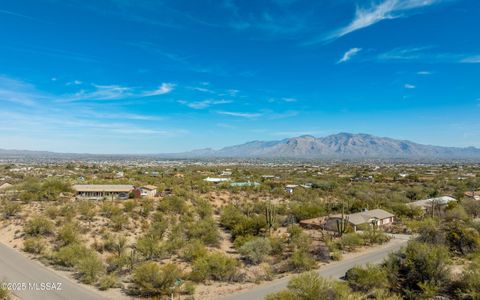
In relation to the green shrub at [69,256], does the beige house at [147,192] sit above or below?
above

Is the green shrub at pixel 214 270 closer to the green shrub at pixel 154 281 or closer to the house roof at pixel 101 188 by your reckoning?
the green shrub at pixel 154 281

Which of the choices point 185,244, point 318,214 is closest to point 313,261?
point 185,244

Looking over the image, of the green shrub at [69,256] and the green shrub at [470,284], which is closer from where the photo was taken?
the green shrub at [470,284]

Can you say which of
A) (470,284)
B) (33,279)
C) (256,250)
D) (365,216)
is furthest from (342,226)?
(33,279)

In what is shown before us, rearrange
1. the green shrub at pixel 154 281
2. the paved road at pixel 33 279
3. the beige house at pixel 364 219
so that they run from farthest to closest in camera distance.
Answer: the beige house at pixel 364 219
the green shrub at pixel 154 281
the paved road at pixel 33 279

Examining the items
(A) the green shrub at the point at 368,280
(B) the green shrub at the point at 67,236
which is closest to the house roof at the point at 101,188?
(B) the green shrub at the point at 67,236
